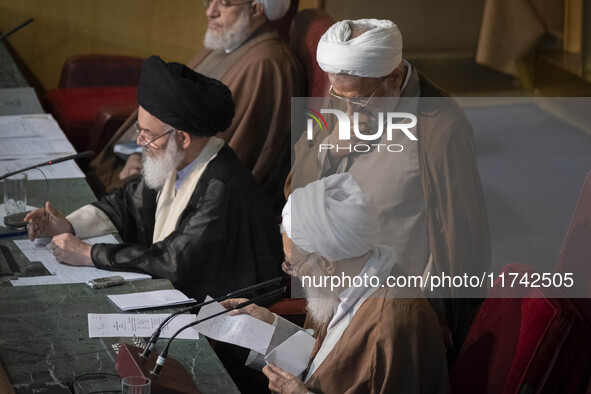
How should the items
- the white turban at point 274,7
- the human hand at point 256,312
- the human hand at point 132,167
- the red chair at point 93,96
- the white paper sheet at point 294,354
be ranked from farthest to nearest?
1. the red chair at point 93,96
2. the white turban at point 274,7
3. the human hand at point 132,167
4. the human hand at point 256,312
5. the white paper sheet at point 294,354

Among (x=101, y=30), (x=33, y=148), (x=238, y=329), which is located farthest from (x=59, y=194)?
(x=101, y=30)

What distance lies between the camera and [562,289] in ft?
6.69

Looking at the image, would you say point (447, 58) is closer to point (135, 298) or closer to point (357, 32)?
point (357, 32)

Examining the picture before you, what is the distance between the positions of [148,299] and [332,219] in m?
0.72

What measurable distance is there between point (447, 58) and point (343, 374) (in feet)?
4.11

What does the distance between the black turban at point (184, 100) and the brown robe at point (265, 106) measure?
38.6 inches

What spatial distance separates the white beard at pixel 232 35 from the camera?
4.17 m

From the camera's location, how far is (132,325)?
239cm

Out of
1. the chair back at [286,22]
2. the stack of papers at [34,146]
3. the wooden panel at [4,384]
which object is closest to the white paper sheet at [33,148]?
the stack of papers at [34,146]

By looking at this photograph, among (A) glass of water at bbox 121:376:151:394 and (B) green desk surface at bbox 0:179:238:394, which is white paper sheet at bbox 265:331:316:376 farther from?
(A) glass of water at bbox 121:376:151:394

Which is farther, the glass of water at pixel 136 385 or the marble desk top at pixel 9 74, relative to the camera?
the marble desk top at pixel 9 74

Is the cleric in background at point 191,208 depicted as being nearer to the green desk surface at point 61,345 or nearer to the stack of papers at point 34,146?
the green desk surface at point 61,345

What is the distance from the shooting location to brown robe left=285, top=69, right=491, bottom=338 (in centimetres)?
267

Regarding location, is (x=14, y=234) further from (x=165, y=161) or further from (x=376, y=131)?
(x=376, y=131)
